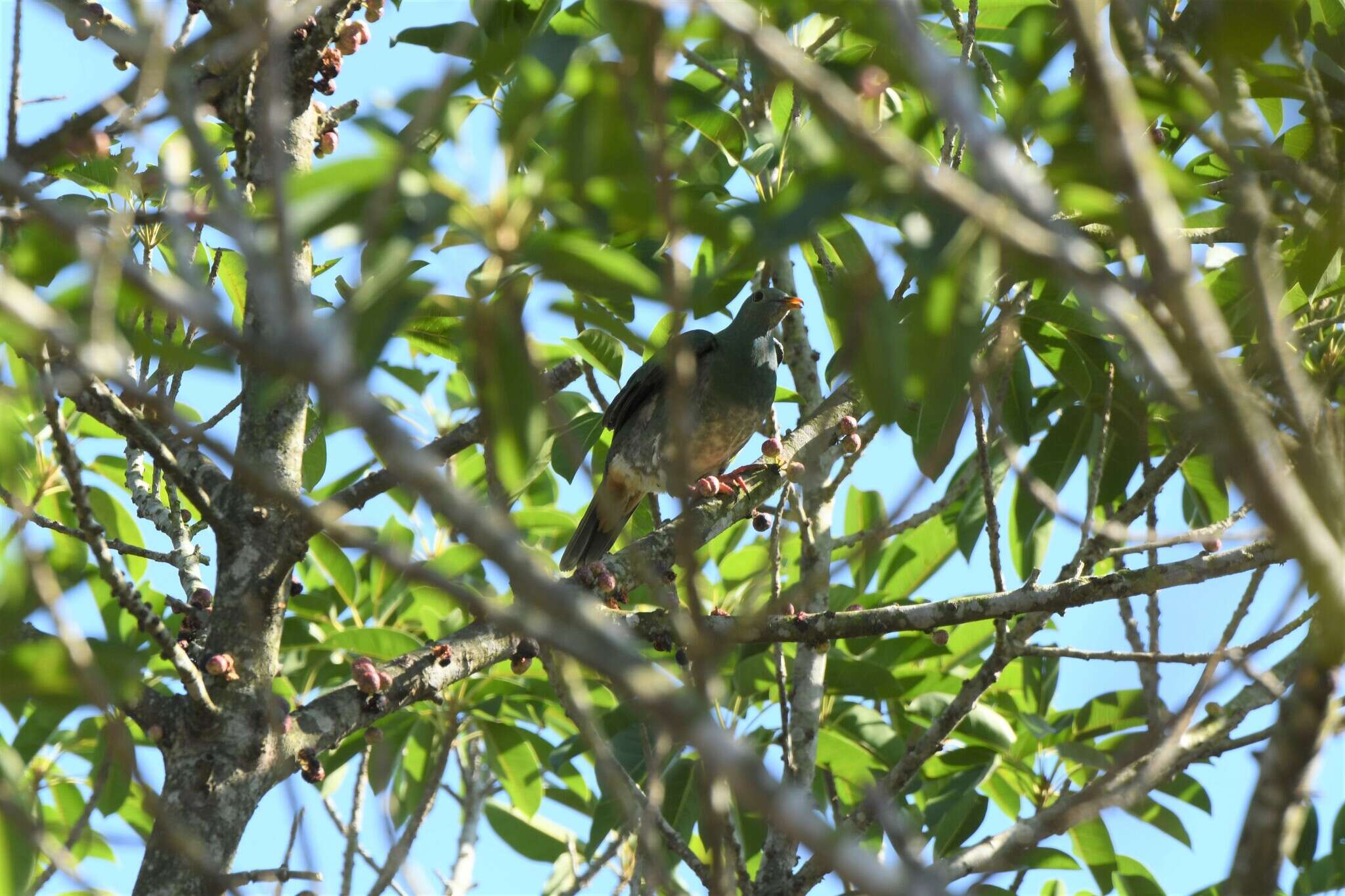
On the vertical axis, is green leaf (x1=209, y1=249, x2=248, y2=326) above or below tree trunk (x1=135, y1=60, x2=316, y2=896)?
above

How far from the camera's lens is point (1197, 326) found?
95cm

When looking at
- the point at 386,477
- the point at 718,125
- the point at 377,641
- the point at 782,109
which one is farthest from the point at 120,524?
the point at 782,109

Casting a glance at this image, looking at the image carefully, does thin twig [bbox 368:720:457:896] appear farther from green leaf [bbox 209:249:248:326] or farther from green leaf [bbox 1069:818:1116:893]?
green leaf [bbox 1069:818:1116:893]

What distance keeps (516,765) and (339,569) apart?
2.66 ft

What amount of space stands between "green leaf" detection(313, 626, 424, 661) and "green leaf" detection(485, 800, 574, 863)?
105 centimetres

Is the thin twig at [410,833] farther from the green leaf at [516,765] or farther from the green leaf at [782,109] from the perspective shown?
the green leaf at [782,109]

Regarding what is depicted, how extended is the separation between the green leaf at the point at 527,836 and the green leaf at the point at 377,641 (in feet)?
3.44

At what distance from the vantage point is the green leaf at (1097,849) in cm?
320

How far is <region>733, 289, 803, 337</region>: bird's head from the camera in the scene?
449cm

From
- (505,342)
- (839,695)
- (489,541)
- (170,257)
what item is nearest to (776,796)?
(489,541)

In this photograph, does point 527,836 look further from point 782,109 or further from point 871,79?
point 871,79

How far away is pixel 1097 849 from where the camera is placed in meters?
3.21

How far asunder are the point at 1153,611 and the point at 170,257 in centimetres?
240

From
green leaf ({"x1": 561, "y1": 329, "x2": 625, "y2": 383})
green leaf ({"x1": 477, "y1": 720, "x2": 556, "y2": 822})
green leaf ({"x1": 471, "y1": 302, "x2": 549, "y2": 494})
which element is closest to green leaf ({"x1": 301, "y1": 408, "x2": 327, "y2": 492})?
green leaf ({"x1": 561, "y1": 329, "x2": 625, "y2": 383})
